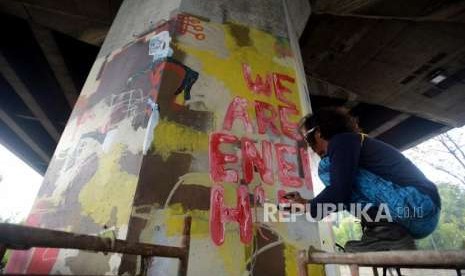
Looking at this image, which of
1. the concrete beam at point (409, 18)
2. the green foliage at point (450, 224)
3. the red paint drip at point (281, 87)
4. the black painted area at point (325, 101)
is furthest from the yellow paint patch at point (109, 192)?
the green foliage at point (450, 224)

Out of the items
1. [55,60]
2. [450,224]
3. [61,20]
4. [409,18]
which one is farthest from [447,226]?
[61,20]

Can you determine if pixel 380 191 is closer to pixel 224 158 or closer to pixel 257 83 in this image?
pixel 224 158

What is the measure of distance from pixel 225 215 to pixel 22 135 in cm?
805

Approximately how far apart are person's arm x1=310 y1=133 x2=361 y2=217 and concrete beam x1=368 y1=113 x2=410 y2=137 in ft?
19.8

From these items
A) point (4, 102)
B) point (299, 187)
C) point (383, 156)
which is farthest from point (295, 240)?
point (4, 102)

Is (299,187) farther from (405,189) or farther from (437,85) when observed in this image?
(437,85)

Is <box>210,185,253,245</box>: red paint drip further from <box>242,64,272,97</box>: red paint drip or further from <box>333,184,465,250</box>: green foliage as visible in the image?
<box>333,184,465,250</box>: green foliage

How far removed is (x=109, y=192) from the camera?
7.43ft

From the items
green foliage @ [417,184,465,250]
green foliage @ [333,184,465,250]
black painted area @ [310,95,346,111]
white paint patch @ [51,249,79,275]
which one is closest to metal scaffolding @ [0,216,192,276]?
white paint patch @ [51,249,79,275]

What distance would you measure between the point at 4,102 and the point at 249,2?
6.39 m

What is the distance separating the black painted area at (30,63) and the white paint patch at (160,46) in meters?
3.97

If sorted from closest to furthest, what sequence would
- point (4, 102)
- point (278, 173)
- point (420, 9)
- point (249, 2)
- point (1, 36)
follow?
point (278, 173) < point (249, 2) < point (420, 9) < point (1, 36) < point (4, 102)

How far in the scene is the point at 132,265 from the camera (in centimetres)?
192

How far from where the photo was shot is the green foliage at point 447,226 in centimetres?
2967
